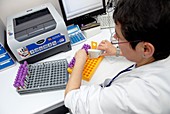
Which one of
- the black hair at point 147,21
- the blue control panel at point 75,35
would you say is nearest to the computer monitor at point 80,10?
the blue control panel at point 75,35

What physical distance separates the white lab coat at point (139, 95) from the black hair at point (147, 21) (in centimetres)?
8

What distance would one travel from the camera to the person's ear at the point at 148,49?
57 cm

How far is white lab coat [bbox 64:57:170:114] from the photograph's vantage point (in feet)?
1.80

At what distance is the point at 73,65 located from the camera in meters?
0.93

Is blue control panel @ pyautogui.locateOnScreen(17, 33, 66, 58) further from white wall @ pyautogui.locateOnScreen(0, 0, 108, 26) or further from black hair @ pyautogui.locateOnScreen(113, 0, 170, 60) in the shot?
black hair @ pyautogui.locateOnScreen(113, 0, 170, 60)

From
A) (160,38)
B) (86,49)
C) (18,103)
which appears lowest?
(18,103)

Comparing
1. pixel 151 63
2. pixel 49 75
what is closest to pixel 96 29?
pixel 49 75

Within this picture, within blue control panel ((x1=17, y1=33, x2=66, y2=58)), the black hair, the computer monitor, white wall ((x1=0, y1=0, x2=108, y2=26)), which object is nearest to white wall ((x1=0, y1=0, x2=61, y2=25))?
white wall ((x1=0, y1=0, x2=108, y2=26))

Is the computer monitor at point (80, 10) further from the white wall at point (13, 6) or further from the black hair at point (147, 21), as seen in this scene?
the black hair at point (147, 21)

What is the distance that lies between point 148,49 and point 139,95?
151mm

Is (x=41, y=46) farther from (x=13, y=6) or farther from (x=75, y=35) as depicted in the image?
(x=13, y=6)

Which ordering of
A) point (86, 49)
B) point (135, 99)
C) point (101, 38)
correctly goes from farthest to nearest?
point (101, 38)
point (86, 49)
point (135, 99)

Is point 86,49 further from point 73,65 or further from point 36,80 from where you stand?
point 36,80

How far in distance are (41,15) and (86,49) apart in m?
0.35
